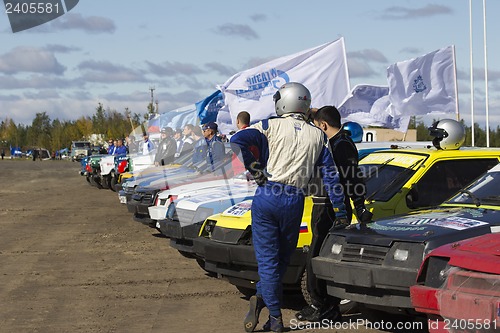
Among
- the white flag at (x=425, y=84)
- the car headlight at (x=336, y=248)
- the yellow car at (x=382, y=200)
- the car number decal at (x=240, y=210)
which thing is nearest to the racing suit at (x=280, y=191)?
the car headlight at (x=336, y=248)

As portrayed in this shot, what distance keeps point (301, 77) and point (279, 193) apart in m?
9.77

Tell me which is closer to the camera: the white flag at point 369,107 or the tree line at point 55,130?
the white flag at point 369,107

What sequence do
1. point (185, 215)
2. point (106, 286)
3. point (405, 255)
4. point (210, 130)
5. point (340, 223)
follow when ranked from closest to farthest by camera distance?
point (405, 255) < point (340, 223) < point (106, 286) < point (185, 215) < point (210, 130)

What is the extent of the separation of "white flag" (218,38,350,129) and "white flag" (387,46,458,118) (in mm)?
1044

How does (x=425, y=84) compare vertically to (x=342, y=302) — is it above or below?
above

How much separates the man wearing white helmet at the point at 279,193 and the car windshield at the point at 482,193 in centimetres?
115

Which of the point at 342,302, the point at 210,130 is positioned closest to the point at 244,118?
the point at 210,130

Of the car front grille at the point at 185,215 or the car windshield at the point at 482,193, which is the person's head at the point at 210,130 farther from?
the car windshield at the point at 482,193

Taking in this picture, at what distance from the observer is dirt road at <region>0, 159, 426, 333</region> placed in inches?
289

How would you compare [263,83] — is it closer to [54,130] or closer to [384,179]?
[384,179]

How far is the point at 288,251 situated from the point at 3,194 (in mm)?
19733

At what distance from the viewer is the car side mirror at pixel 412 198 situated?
7773mm

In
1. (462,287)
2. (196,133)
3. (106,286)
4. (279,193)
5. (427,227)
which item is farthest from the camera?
(196,133)

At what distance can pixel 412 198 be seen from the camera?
7793mm
